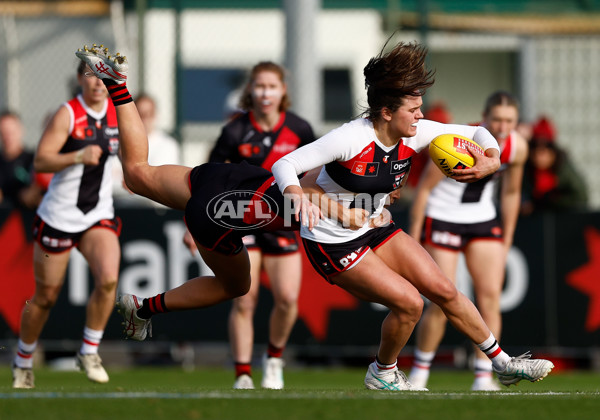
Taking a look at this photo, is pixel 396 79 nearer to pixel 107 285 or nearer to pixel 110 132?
pixel 110 132

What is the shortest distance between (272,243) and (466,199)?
5.06 ft

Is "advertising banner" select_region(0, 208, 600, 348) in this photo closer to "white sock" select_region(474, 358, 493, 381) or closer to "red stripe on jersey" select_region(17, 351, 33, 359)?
"white sock" select_region(474, 358, 493, 381)

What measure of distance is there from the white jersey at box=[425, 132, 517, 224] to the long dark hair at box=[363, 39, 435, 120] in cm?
237

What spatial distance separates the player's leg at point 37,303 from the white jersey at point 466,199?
9.37 feet

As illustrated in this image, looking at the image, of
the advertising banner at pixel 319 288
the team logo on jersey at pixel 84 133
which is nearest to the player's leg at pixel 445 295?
the team logo on jersey at pixel 84 133

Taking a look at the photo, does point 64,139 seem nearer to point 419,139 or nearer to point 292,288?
point 292,288

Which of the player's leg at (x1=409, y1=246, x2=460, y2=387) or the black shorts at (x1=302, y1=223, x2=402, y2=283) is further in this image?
the player's leg at (x1=409, y1=246, x2=460, y2=387)

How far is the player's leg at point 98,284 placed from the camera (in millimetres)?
8320

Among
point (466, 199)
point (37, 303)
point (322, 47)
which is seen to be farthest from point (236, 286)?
point (322, 47)

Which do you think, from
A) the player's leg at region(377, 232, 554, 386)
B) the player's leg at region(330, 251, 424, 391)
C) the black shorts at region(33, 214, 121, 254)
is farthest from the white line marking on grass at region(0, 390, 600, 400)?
the black shorts at region(33, 214, 121, 254)

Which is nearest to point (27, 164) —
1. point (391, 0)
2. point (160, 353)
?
point (160, 353)

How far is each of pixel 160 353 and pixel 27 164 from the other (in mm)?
2359

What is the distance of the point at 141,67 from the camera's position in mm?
12273

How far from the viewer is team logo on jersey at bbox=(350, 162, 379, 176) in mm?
6496
